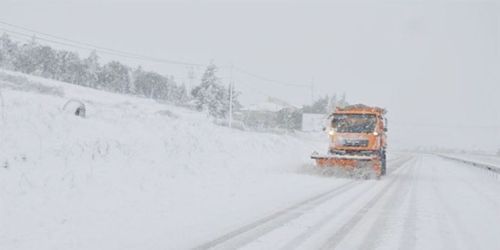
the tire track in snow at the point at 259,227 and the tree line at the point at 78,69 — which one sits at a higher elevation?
the tree line at the point at 78,69

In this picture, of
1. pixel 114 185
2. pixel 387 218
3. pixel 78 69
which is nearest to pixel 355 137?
pixel 387 218

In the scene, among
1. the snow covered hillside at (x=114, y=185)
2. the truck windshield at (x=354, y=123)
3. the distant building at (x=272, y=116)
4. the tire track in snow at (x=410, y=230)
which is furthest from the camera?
the distant building at (x=272, y=116)

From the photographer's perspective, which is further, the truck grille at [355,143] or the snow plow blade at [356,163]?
the truck grille at [355,143]

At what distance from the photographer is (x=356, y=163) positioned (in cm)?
2214

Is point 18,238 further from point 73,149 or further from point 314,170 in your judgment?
point 314,170

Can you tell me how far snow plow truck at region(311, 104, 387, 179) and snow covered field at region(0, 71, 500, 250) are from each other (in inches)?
105

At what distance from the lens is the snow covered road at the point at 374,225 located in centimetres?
803

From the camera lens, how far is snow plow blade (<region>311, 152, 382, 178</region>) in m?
22.0

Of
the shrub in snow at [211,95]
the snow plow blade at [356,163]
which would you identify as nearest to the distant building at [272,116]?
the shrub in snow at [211,95]

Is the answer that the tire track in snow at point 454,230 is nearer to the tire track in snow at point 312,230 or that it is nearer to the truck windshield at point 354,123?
the tire track in snow at point 312,230

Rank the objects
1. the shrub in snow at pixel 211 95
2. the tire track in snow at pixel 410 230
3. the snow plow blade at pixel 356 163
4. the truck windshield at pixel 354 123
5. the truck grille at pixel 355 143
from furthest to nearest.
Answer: the shrub in snow at pixel 211 95 → the truck windshield at pixel 354 123 → the truck grille at pixel 355 143 → the snow plow blade at pixel 356 163 → the tire track in snow at pixel 410 230

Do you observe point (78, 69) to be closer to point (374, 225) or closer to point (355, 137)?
point (355, 137)

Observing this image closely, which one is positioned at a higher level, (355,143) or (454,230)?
(355,143)

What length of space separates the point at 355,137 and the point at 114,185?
45.3ft
